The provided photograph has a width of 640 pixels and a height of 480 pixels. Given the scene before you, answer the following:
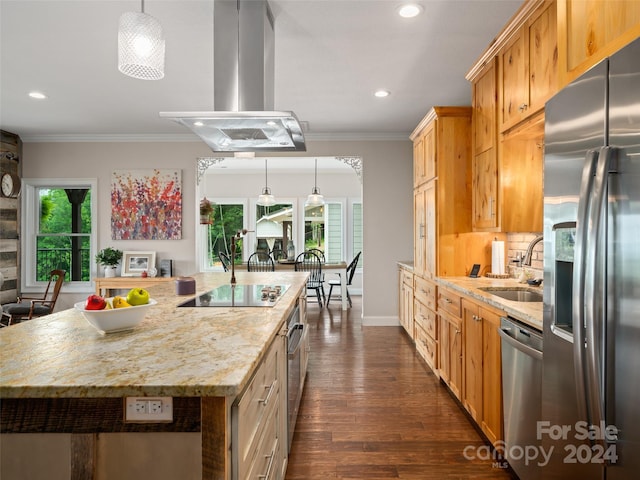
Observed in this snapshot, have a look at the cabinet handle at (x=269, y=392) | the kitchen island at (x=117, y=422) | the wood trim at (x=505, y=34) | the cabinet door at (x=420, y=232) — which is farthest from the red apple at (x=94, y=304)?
the cabinet door at (x=420, y=232)

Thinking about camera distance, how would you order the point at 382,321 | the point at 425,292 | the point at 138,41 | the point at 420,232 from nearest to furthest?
the point at 138,41
the point at 425,292
the point at 420,232
the point at 382,321

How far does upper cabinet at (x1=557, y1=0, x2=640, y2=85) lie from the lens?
1.17m

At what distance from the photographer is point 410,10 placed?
100 inches

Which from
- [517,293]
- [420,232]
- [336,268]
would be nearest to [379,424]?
[517,293]

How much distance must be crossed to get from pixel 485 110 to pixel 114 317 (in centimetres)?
279

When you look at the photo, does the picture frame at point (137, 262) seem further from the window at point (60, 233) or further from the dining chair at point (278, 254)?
the dining chair at point (278, 254)

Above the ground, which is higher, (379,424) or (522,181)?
(522,181)

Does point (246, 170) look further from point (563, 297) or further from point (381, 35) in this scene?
point (563, 297)

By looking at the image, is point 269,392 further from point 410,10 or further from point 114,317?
point 410,10

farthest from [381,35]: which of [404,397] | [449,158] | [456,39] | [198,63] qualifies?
[404,397]

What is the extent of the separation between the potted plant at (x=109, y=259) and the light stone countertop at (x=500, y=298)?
Answer: 4.14 metres

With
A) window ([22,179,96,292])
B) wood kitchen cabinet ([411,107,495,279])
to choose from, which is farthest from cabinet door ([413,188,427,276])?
window ([22,179,96,292])

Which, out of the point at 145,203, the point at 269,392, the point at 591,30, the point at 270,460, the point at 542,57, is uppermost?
the point at 542,57

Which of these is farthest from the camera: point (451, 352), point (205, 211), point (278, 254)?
point (278, 254)
